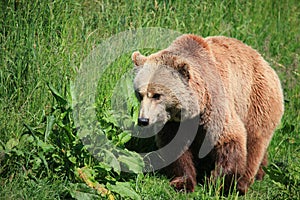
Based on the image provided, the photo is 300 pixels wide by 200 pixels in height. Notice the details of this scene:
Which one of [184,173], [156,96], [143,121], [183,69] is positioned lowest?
[184,173]

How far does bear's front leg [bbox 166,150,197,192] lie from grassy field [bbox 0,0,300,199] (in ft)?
0.31

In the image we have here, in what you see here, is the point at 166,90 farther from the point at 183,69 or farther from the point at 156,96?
the point at 183,69

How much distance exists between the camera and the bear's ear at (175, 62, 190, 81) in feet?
17.6

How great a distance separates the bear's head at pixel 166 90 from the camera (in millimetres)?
5332

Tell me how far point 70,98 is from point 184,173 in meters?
1.35

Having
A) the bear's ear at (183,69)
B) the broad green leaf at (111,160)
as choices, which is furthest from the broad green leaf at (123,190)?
the bear's ear at (183,69)

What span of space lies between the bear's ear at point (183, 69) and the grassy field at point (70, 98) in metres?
0.79

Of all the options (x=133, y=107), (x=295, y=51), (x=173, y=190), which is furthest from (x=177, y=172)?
(x=295, y=51)

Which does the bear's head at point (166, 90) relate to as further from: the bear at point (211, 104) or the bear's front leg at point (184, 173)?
the bear's front leg at point (184, 173)

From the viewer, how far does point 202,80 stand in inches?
218

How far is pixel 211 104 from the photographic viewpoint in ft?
18.3

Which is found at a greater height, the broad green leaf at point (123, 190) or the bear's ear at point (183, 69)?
the bear's ear at point (183, 69)

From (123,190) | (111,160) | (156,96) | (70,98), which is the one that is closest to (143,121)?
(156,96)

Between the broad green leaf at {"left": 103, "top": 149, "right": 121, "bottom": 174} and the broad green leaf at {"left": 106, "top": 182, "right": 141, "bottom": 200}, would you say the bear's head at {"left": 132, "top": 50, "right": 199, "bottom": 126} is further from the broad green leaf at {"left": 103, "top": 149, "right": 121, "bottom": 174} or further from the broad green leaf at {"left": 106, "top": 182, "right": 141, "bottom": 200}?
the broad green leaf at {"left": 106, "top": 182, "right": 141, "bottom": 200}
